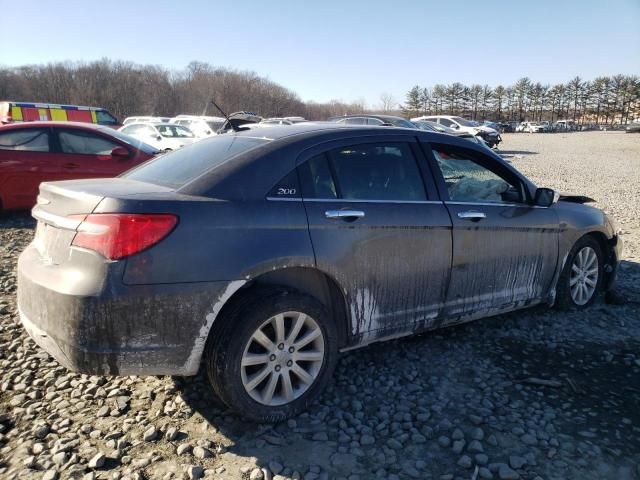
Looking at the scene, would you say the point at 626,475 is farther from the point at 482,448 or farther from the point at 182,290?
the point at 182,290

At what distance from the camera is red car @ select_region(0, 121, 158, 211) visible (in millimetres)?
7637

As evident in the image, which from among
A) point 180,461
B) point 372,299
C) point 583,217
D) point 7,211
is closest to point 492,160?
point 583,217

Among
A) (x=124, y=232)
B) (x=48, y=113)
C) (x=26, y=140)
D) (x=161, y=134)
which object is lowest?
(x=124, y=232)

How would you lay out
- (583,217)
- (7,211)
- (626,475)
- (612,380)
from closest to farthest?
(626,475) → (612,380) → (583,217) → (7,211)

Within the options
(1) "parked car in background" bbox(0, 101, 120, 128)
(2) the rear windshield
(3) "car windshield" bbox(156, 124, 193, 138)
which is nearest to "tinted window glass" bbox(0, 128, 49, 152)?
(2) the rear windshield

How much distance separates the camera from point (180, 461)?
2.47 meters

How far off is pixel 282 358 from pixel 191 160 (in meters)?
1.39

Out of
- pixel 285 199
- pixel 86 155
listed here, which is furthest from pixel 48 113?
pixel 285 199

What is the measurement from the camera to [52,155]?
7.82 m

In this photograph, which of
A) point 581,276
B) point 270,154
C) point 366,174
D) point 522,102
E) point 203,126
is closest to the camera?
point 270,154

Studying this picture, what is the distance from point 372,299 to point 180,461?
4.61ft

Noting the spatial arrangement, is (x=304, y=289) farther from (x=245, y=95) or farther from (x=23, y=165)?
(x=245, y=95)

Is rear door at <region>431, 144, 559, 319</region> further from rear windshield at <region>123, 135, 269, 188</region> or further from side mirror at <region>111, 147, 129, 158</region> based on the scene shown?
side mirror at <region>111, 147, 129, 158</region>

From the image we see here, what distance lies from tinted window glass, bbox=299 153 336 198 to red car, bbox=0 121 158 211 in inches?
233
